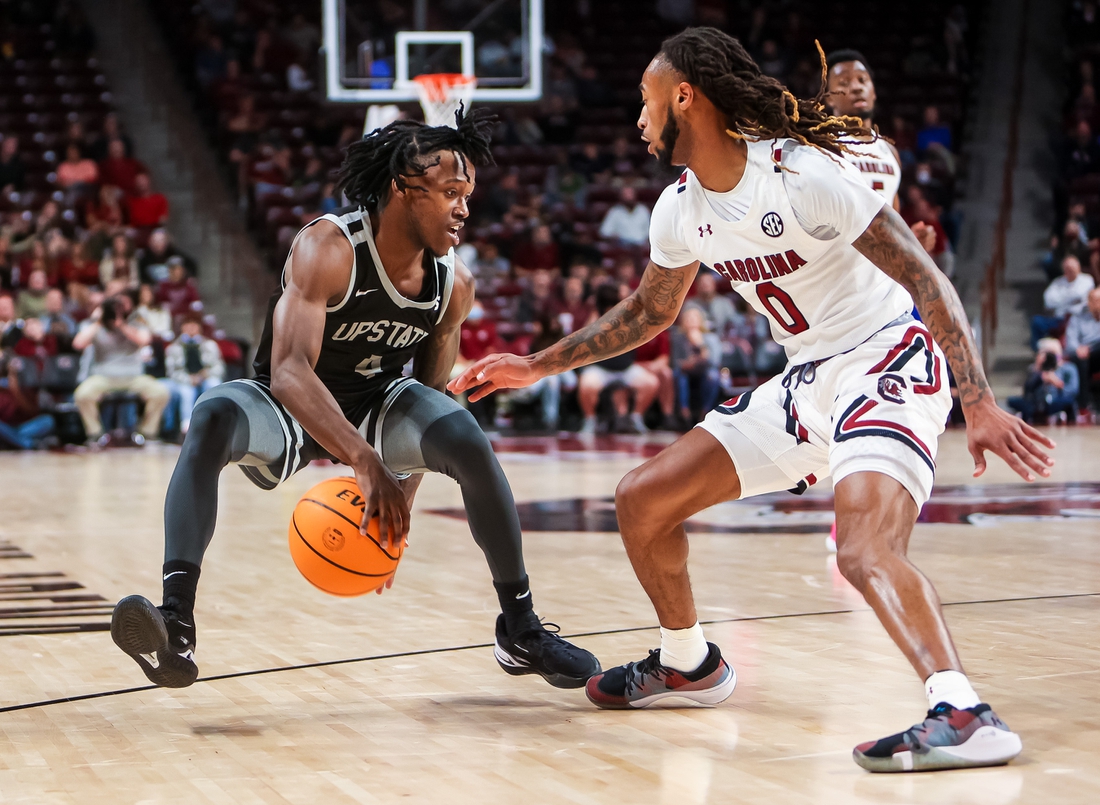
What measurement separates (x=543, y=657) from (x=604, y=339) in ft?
3.13

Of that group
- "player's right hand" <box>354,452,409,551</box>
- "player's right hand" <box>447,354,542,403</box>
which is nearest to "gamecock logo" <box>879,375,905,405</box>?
"player's right hand" <box>447,354,542,403</box>

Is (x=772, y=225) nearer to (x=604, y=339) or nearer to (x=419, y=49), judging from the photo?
(x=604, y=339)

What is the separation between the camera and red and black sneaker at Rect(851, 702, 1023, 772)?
2944 millimetres

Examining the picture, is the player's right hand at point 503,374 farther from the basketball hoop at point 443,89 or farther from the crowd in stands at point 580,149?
the basketball hoop at point 443,89

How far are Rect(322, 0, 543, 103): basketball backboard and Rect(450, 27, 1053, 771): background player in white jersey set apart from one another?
10.8m

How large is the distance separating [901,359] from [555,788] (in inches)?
57.2

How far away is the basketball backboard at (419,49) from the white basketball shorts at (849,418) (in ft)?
36.1

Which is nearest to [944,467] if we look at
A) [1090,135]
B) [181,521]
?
[181,521]

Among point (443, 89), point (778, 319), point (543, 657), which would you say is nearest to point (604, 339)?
point (778, 319)

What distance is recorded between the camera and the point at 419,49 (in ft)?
47.5

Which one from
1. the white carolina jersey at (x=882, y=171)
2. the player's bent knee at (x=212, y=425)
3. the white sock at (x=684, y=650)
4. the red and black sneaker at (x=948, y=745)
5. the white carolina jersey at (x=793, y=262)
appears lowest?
the white sock at (x=684, y=650)

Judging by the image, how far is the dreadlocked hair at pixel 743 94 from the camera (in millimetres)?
3658

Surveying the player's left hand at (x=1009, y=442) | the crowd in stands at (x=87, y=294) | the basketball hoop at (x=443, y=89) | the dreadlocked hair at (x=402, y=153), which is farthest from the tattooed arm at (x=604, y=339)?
the crowd in stands at (x=87, y=294)

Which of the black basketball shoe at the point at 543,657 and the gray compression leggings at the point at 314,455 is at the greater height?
the gray compression leggings at the point at 314,455
